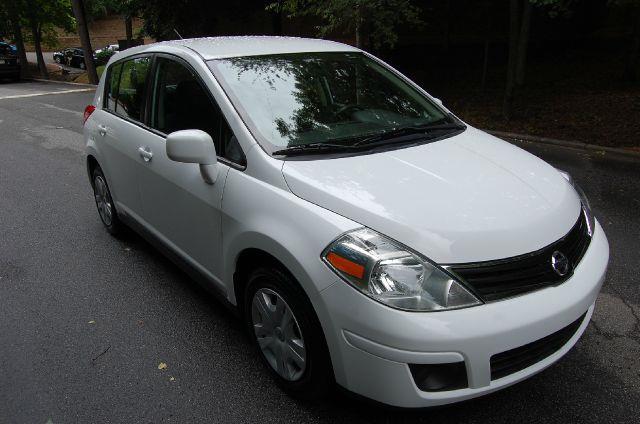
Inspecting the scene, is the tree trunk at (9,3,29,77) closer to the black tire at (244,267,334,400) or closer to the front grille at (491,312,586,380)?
the black tire at (244,267,334,400)

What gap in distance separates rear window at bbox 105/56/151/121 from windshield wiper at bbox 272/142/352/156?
5.16ft

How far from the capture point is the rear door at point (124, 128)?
149 inches

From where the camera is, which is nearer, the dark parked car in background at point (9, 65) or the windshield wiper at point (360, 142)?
the windshield wiper at point (360, 142)

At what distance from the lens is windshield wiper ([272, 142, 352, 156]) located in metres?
2.70

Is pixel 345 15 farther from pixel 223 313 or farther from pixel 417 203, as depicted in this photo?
pixel 417 203

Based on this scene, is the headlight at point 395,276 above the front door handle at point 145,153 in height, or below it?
below

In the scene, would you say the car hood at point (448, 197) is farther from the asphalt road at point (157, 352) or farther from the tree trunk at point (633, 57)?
the tree trunk at point (633, 57)

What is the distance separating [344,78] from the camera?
133 inches

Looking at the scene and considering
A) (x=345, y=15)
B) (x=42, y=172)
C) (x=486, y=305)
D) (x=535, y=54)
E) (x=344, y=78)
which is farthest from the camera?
→ (x=535, y=54)

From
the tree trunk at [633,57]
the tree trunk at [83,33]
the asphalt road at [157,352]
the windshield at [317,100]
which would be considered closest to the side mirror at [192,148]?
the windshield at [317,100]

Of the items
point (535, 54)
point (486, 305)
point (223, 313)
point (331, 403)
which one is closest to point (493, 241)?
point (486, 305)

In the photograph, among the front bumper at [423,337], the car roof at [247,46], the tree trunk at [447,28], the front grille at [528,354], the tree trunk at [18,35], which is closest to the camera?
Answer: the front bumper at [423,337]

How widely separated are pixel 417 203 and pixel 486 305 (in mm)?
512

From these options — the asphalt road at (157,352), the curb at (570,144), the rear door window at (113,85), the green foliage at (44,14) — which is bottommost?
the curb at (570,144)
